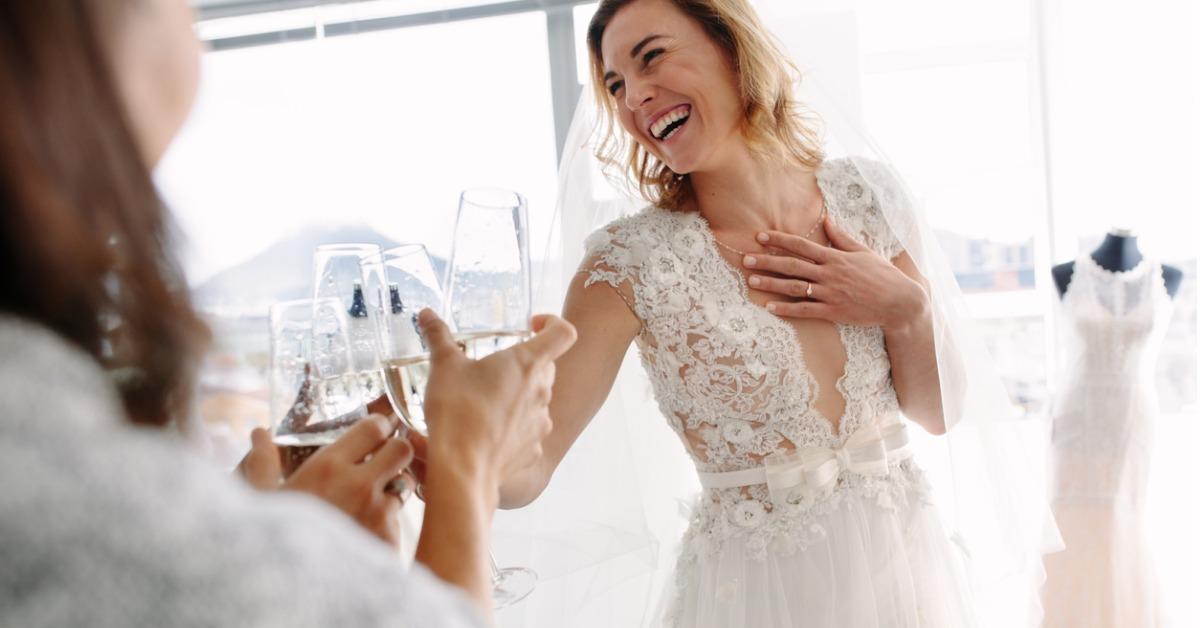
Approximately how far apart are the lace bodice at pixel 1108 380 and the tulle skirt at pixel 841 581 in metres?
1.17

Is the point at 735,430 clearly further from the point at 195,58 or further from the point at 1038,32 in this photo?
the point at 1038,32

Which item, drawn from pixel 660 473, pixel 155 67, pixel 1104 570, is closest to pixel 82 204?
pixel 155 67

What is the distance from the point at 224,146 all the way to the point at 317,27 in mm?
633

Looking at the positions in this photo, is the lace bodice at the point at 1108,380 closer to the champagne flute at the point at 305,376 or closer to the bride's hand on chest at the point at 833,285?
the bride's hand on chest at the point at 833,285

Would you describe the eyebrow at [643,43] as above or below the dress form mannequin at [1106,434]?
above

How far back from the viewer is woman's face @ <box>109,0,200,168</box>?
521mm

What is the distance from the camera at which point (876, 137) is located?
3.51 metres

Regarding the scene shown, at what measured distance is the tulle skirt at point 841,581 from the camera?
150 centimetres

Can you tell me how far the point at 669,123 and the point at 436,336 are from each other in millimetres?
940

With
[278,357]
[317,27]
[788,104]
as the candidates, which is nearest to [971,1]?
[788,104]

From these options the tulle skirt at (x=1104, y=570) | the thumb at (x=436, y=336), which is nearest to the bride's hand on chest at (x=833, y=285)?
the thumb at (x=436, y=336)

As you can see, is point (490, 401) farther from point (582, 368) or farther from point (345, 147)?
point (345, 147)

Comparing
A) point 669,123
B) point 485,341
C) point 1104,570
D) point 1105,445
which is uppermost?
point 669,123

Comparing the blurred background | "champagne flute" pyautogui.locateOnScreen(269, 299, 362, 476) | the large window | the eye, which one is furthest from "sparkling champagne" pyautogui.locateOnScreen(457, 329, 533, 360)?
the large window
